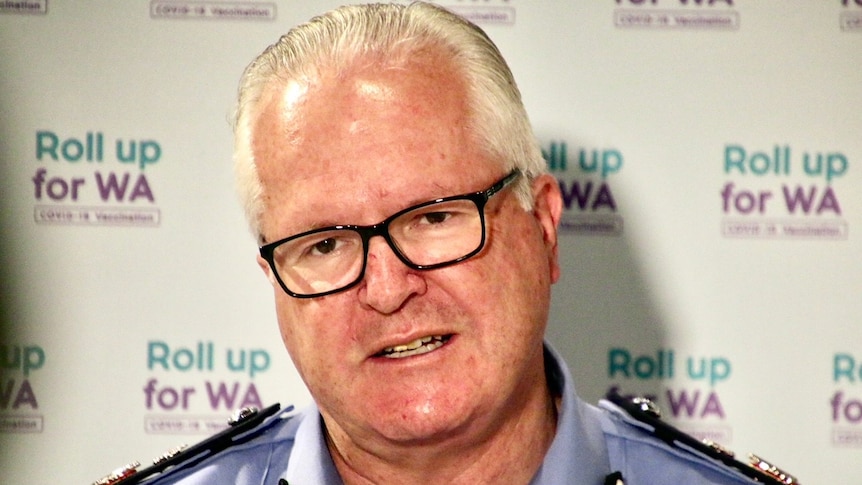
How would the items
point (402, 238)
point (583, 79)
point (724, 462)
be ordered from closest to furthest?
1. point (402, 238)
2. point (724, 462)
3. point (583, 79)

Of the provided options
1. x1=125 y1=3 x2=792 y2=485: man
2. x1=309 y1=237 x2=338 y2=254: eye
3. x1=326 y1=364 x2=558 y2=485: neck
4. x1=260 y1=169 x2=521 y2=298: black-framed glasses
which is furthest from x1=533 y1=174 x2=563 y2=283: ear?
A: x1=309 y1=237 x2=338 y2=254: eye

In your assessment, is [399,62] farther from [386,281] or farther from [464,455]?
[464,455]

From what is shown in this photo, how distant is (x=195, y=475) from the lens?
164 cm

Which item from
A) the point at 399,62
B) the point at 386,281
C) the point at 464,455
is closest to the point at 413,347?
the point at 386,281

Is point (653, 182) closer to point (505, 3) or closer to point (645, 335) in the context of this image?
point (645, 335)

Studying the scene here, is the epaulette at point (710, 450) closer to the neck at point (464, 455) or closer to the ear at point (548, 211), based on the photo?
the neck at point (464, 455)

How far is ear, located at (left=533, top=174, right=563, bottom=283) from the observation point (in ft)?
5.17

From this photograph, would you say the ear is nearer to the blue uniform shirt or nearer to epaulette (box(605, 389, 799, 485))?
the blue uniform shirt

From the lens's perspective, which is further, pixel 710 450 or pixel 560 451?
pixel 710 450

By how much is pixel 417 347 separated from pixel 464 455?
22 centimetres

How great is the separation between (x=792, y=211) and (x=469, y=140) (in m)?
1.04

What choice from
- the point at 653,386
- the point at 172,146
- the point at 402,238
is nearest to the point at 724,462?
the point at 653,386

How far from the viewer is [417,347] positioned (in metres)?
1.38

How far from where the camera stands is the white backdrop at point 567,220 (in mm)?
2107
